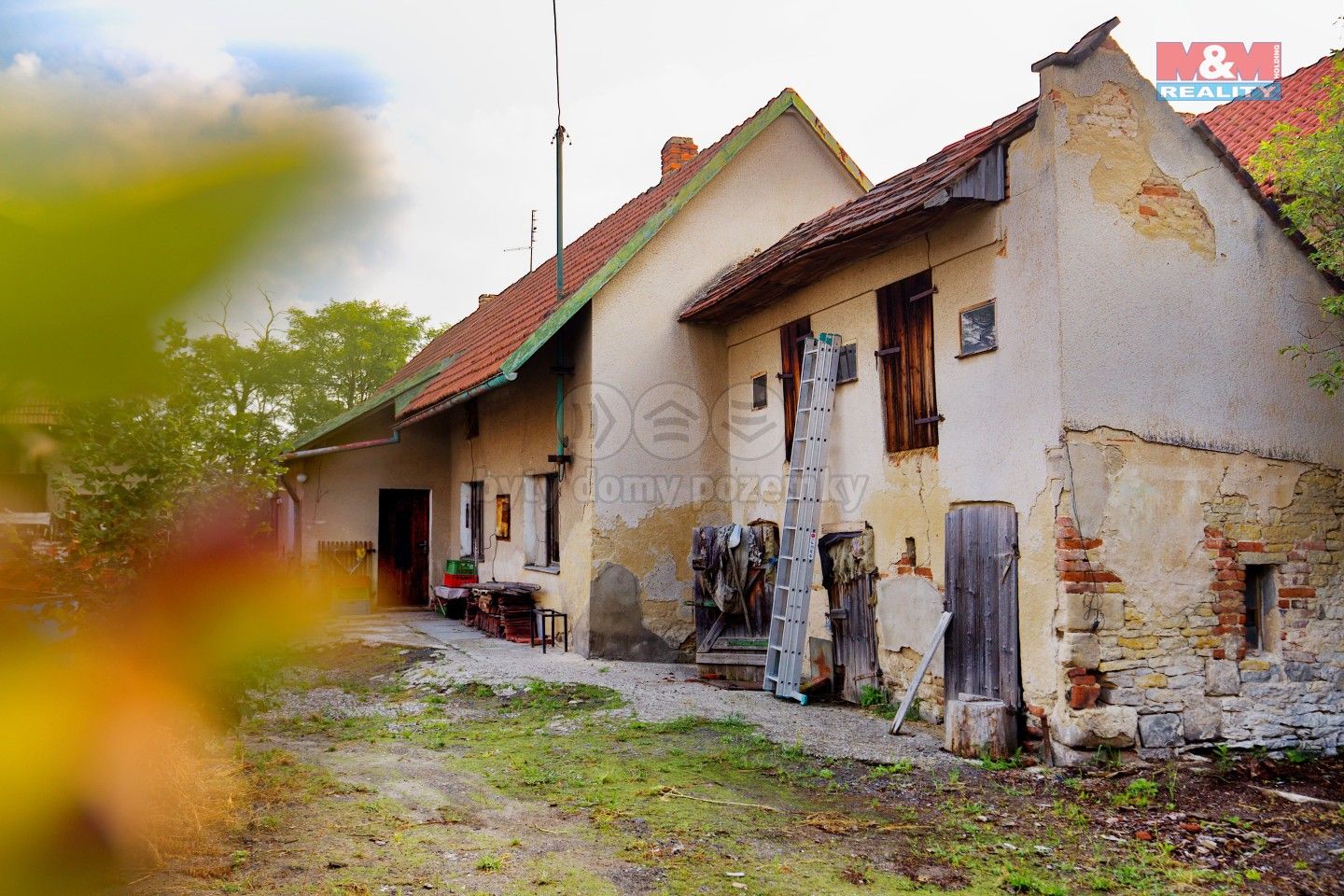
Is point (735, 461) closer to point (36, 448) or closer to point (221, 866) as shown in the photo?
point (221, 866)

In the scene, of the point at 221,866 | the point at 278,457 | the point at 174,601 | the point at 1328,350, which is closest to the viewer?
the point at 174,601

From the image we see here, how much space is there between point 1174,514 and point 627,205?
1062cm

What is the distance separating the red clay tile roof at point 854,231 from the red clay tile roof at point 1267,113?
373cm

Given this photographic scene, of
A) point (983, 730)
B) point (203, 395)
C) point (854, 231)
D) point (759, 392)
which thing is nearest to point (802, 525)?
point (759, 392)

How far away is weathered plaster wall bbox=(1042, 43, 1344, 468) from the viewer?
785 centimetres

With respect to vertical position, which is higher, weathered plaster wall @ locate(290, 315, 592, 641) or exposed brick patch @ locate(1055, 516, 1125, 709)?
weathered plaster wall @ locate(290, 315, 592, 641)

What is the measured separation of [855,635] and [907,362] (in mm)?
2742

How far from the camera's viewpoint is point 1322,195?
7844mm

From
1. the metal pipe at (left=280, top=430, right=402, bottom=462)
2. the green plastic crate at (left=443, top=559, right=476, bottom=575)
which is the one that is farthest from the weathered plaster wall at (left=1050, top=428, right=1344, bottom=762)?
the metal pipe at (left=280, top=430, right=402, bottom=462)

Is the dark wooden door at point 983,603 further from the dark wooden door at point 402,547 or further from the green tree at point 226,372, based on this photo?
the dark wooden door at point 402,547

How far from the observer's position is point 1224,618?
7.98 m

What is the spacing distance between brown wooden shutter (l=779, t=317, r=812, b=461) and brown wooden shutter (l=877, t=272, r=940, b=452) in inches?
59.5

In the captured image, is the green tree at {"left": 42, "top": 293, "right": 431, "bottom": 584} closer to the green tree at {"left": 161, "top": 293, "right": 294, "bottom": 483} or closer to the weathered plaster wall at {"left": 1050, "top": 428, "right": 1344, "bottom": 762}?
the green tree at {"left": 161, "top": 293, "right": 294, "bottom": 483}

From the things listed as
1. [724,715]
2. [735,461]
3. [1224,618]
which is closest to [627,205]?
[735,461]
